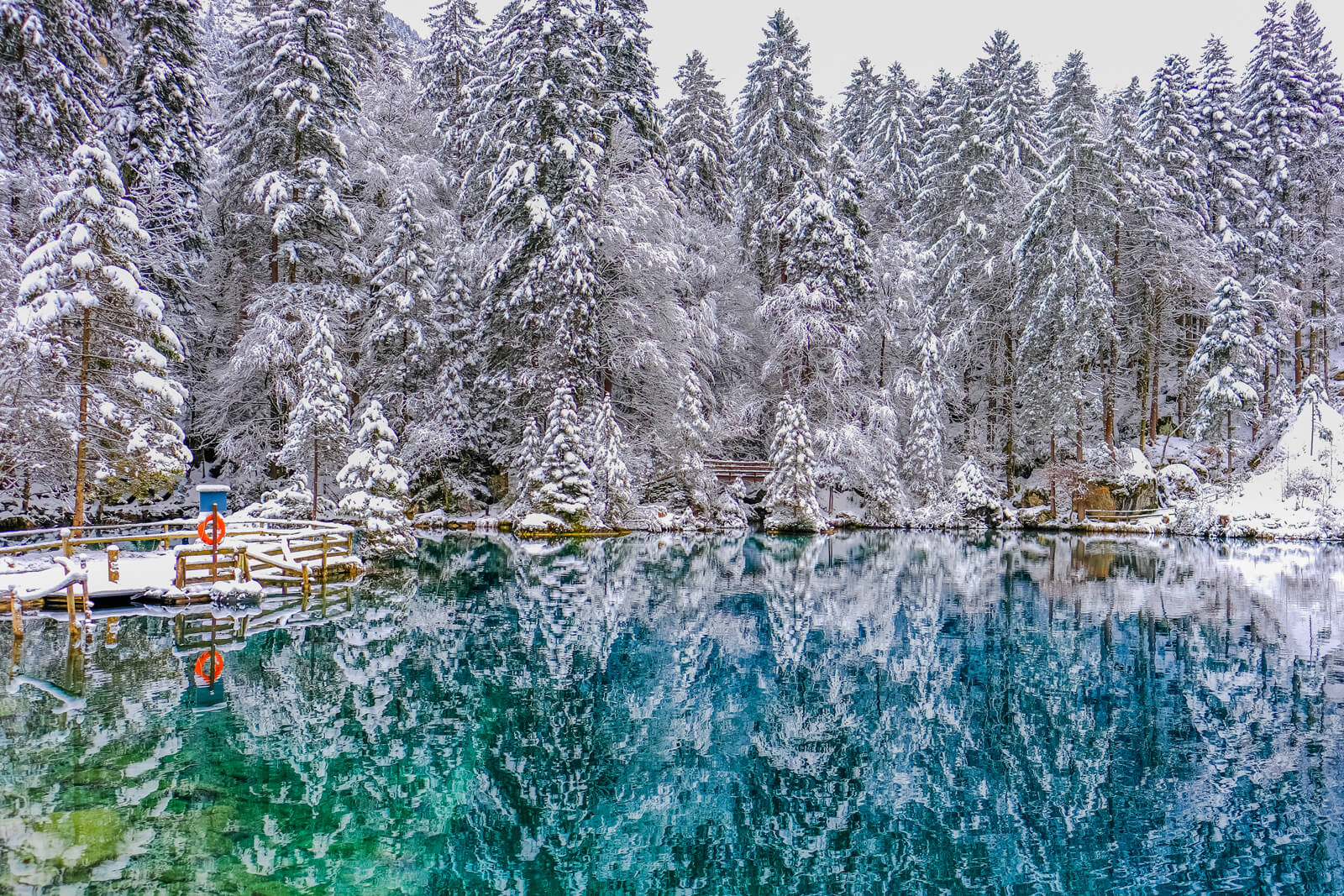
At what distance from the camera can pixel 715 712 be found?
36.4 feet

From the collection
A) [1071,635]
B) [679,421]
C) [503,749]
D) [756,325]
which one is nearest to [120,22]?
[679,421]

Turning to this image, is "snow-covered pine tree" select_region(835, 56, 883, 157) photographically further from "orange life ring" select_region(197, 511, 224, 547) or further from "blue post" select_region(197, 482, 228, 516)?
"orange life ring" select_region(197, 511, 224, 547)

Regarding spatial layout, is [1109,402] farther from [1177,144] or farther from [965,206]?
[1177,144]

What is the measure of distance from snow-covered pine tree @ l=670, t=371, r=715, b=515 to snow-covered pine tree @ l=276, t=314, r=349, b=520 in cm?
1306

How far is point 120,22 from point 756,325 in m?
29.0

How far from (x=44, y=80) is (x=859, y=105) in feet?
145

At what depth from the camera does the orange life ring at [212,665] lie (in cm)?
1198

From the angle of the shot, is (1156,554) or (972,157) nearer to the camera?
(1156,554)

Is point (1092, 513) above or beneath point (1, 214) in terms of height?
beneath

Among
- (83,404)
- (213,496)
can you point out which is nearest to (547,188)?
(213,496)

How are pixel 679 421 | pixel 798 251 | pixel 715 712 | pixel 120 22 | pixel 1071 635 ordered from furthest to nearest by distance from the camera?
pixel 798 251
pixel 679 421
pixel 120 22
pixel 1071 635
pixel 715 712

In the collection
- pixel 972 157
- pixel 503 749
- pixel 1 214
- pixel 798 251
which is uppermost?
pixel 972 157

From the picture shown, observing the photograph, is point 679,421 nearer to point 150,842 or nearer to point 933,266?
point 933,266

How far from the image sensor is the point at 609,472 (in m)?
32.2
